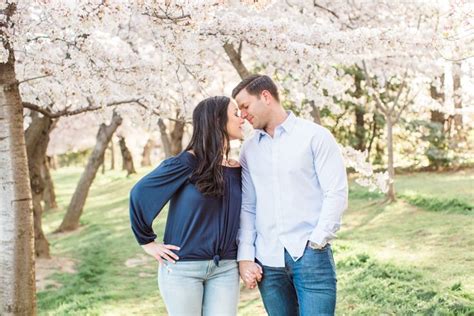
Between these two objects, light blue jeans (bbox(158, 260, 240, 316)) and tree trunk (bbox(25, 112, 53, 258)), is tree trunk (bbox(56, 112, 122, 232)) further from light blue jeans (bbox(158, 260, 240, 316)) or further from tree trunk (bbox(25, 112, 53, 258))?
light blue jeans (bbox(158, 260, 240, 316))

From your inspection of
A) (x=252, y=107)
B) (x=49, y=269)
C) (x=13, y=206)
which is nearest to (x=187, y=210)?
(x=252, y=107)

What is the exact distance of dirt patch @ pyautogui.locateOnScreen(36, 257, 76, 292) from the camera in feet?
29.2

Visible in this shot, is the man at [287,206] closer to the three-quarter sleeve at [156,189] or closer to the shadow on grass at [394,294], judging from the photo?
the three-quarter sleeve at [156,189]

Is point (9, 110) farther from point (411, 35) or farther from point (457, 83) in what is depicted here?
point (457, 83)

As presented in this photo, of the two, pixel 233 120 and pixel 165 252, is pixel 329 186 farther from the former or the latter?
pixel 165 252

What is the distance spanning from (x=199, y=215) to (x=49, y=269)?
25.3 feet

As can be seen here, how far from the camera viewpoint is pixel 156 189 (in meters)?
3.12

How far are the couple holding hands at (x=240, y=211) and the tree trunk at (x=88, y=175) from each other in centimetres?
1157

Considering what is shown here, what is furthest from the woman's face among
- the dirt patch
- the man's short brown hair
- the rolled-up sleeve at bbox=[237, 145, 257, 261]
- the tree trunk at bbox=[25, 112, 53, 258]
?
the tree trunk at bbox=[25, 112, 53, 258]

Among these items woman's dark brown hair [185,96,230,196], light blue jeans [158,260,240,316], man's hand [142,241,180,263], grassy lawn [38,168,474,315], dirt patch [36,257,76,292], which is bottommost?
dirt patch [36,257,76,292]

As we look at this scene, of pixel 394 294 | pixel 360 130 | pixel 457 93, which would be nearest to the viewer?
pixel 394 294

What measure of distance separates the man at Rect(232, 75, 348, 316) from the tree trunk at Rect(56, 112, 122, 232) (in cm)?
1155

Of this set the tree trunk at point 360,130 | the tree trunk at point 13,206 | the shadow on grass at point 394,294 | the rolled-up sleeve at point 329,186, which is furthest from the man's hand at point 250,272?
the tree trunk at point 360,130

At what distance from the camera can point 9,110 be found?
5152 millimetres
